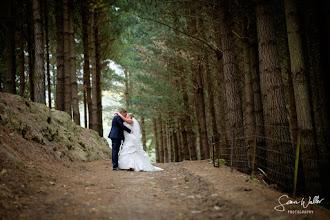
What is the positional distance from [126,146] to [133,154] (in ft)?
1.15

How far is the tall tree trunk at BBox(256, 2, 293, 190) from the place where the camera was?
5.91 metres

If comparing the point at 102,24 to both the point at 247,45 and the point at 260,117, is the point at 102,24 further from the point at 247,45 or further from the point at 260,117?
the point at 260,117

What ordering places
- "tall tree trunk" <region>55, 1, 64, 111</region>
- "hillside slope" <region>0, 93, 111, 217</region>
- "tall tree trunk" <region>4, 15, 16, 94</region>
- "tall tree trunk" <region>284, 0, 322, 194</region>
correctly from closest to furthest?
"hillside slope" <region>0, 93, 111, 217</region> < "tall tree trunk" <region>284, 0, 322, 194</region> < "tall tree trunk" <region>55, 1, 64, 111</region> < "tall tree trunk" <region>4, 15, 16, 94</region>

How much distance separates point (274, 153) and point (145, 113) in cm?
1165

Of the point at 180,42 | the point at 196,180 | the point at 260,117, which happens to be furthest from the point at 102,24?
the point at 196,180

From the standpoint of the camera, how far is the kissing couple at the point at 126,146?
7.77m

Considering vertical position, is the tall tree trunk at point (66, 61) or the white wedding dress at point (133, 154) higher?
the tall tree trunk at point (66, 61)

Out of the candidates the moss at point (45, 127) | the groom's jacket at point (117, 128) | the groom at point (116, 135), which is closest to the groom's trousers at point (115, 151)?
the groom at point (116, 135)

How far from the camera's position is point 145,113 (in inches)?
668

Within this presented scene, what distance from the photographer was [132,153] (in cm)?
795

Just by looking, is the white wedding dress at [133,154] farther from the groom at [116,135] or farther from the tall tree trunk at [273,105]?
the tall tree trunk at [273,105]

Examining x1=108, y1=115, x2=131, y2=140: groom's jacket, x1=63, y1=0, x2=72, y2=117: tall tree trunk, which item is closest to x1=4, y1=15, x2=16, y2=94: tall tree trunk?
x1=63, y1=0, x2=72, y2=117: tall tree trunk

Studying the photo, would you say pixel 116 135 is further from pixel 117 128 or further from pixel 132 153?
pixel 132 153

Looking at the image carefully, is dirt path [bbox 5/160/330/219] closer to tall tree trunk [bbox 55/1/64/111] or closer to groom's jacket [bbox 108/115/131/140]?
groom's jacket [bbox 108/115/131/140]
